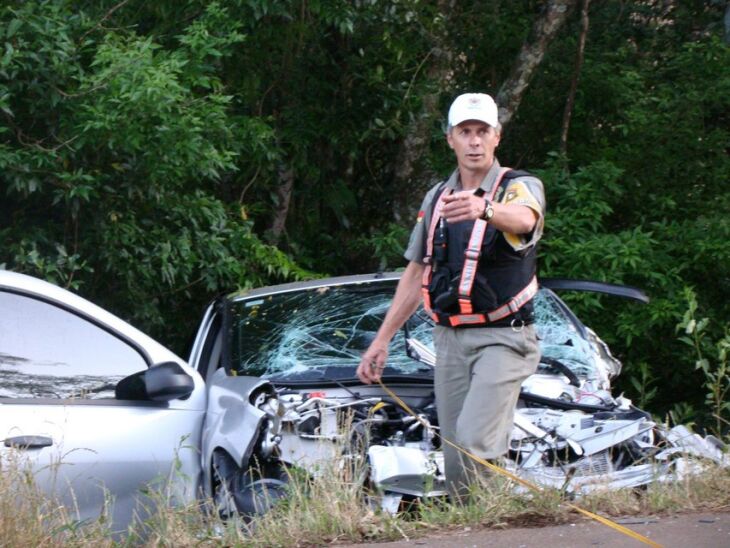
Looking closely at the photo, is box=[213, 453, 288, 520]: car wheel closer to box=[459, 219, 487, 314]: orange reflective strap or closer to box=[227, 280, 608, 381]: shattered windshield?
box=[227, 280, 608, 381]: shattered windshield

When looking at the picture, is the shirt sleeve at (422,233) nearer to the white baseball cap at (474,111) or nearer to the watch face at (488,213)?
the white baseball cap at (474,111)

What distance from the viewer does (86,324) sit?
4.70 m

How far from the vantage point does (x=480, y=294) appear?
4512mm

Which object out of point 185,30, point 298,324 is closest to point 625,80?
point 185,30

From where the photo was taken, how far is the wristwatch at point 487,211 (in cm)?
420

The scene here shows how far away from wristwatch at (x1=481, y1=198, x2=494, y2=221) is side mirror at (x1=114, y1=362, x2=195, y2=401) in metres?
1.36

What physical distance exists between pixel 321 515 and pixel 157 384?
93 cm

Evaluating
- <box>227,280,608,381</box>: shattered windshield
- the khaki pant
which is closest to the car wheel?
<box>227,280,608,381</box>: shattered windshield

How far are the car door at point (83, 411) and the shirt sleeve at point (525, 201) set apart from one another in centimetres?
150

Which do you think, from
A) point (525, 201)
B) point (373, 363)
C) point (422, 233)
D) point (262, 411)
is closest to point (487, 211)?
point (525, 201)

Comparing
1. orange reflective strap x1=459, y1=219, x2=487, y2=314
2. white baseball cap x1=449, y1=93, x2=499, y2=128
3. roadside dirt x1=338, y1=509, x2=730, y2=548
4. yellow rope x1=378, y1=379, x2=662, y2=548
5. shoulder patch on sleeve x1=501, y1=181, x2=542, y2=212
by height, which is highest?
white baseball cap x1=449, y1=93, x2=499, y2=128

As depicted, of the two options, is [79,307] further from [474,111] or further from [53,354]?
[474,111]

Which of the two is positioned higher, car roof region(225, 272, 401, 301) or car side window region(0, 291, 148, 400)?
car roof region(225, 272, 401, 301)

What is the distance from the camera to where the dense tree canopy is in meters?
6.65
